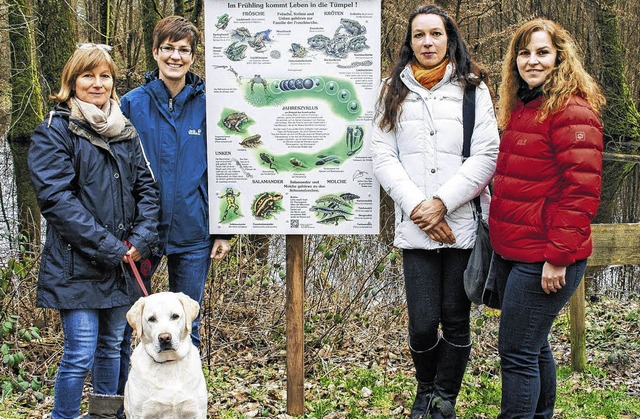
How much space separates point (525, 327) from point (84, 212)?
8.42ft

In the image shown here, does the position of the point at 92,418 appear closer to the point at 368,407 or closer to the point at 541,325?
the point at 368,407

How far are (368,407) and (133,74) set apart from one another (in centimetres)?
1576

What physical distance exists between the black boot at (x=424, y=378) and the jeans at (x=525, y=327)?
0.59 m

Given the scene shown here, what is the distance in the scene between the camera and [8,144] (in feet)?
64.8

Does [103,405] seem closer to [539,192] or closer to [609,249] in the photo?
[539,192]

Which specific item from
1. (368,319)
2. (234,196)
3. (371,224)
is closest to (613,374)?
(368,319)

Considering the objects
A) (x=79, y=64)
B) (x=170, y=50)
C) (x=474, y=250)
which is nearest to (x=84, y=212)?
(x=79, y=64)

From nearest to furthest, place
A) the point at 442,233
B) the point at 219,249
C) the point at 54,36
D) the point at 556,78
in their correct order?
the point at 556,78, the point at 442,233, the point at 219,249, the point at 54,36

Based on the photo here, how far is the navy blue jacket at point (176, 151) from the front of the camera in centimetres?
453

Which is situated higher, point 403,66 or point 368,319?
point 403,66

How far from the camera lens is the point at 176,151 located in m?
4.59

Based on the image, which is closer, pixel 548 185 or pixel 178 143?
pixel 548 185

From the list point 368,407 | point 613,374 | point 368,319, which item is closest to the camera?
point 368,407

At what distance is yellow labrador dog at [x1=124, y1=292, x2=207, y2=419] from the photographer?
3.82 metres
